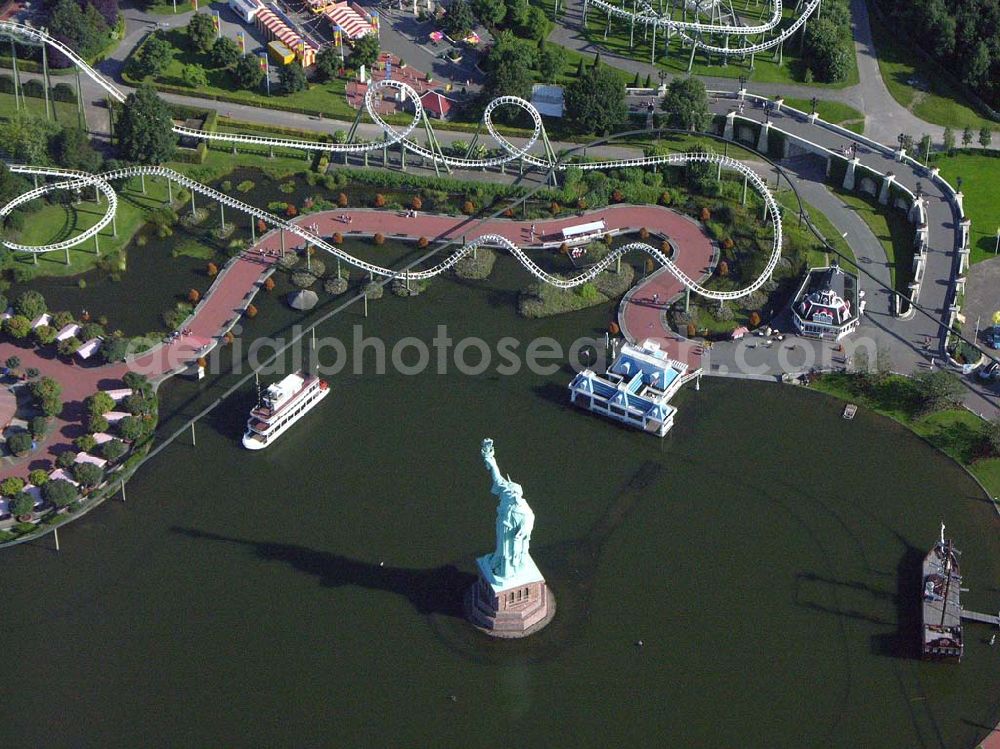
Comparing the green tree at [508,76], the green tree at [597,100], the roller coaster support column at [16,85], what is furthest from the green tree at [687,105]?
the roller coaster support column at [16,85]

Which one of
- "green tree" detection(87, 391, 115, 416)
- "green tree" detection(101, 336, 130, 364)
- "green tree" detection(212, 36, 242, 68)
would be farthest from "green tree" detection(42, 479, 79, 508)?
"green tree" detection(212, 36, 242, 68)

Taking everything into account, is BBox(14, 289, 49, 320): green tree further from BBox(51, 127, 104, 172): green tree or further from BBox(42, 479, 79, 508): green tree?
BBox(42, 479, 79, 508): green tree

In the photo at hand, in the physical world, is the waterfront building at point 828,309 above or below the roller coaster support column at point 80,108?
above

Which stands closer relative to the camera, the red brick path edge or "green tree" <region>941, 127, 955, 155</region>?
the red brick path edge

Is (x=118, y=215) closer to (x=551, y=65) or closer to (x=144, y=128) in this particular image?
(x=144, y=128)

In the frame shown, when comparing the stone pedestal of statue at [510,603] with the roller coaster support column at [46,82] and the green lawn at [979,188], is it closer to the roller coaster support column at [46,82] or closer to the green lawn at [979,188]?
the green lawn at [979,188]

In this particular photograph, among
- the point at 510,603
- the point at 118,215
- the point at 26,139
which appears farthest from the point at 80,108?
the point at 510,603

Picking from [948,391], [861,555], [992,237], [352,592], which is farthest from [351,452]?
[992,237]
